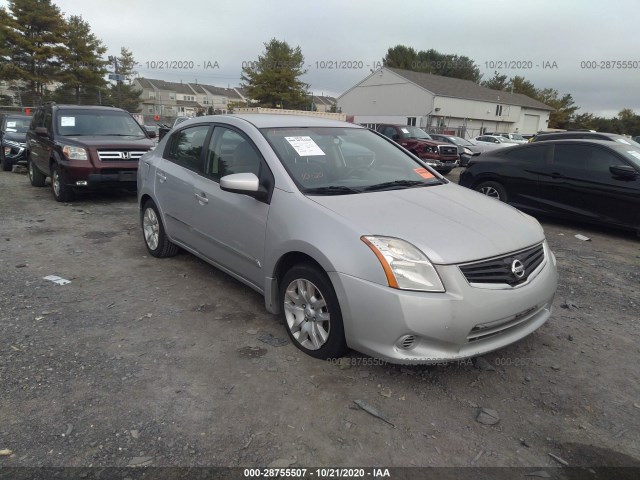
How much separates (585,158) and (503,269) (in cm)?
560

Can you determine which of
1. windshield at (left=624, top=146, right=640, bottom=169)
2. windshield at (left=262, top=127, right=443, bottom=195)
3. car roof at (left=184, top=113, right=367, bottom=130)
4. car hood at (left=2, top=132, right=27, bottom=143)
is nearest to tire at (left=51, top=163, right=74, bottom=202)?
car roof at (left=184, top=113, right=367, bottom=130)

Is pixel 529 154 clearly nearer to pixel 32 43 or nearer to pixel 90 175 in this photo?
pixel 90 175

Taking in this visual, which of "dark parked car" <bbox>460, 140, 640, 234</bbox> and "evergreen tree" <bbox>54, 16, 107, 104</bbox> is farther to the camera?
"evergreen tree" <bbox>54, 16, 107, 104</bbox>

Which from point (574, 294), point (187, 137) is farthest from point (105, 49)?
point (574, 294)

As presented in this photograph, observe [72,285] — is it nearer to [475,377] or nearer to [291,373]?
Answer: [291,373]

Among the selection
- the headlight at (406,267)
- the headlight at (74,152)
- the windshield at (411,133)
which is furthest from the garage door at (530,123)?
the headlight at (406,267)

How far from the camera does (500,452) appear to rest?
2479 mm

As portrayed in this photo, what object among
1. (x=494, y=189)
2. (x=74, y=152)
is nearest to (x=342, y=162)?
(x=494, y=189)

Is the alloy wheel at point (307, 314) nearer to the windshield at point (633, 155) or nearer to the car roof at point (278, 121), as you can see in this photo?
the car roof at point (278, 121)

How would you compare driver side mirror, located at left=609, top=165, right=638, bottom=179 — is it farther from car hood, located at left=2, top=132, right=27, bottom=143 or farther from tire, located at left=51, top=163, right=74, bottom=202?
car hood, located at left=2, top=132, right=27, bottom=143

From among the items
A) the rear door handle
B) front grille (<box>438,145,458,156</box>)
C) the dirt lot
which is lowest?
the dirt lot

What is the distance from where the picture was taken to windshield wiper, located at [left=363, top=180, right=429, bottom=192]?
3.64 m

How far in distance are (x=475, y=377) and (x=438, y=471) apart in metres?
0.99

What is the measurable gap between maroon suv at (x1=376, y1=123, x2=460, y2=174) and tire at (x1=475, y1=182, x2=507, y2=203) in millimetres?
6696
